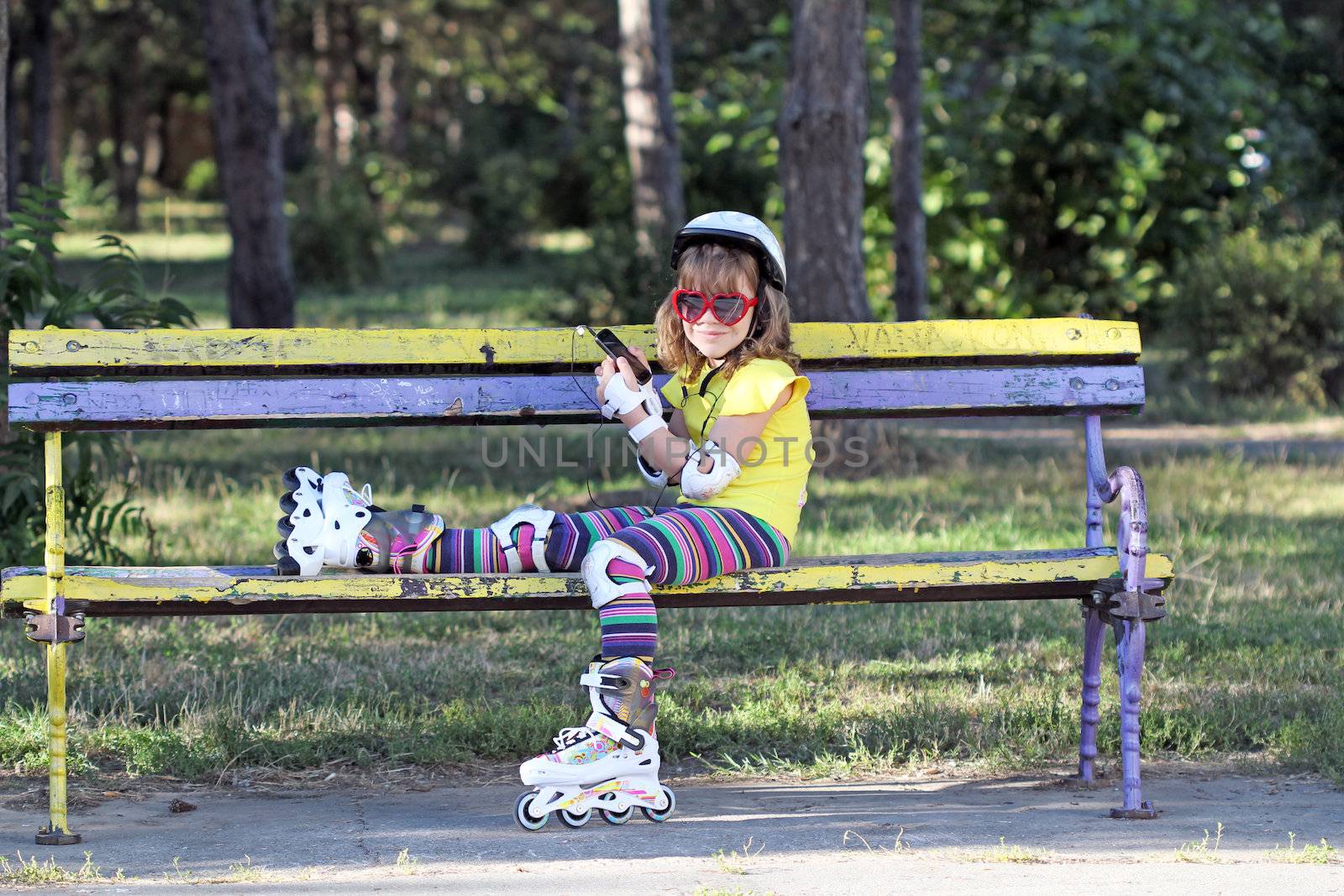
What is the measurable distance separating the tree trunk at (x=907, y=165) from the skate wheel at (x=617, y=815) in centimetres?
822

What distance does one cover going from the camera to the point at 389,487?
8.31 metres

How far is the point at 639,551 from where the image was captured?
3.64 metres

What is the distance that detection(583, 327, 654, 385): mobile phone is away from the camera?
4.05m

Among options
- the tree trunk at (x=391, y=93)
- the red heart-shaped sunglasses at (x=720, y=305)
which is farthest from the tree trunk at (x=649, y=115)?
the tree trunk at (x=391, y=93)

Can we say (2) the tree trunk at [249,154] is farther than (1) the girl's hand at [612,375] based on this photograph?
Yes

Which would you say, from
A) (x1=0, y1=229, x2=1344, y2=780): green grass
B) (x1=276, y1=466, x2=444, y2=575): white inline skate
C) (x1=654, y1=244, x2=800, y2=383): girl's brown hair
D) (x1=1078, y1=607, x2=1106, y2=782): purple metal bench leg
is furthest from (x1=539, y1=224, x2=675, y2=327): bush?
(x1=276, y1=466, x2=444, y2=575): white inline skate

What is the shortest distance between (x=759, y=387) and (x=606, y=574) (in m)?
0.62

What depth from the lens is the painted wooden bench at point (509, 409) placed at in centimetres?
360

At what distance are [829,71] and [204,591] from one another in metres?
5.83

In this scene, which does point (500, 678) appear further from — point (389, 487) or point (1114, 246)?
point (1114, 246)

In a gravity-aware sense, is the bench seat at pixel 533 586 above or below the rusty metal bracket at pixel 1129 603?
above

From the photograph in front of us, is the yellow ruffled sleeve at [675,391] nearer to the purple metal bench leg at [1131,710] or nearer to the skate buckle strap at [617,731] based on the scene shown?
the skate buckle strap at [617,731]

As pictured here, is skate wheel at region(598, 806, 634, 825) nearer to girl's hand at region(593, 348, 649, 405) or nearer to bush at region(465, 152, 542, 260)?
girl's hand at region(593, 348, 649, 405)

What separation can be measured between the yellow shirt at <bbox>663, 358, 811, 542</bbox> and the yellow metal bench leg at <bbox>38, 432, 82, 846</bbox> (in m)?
1.46
